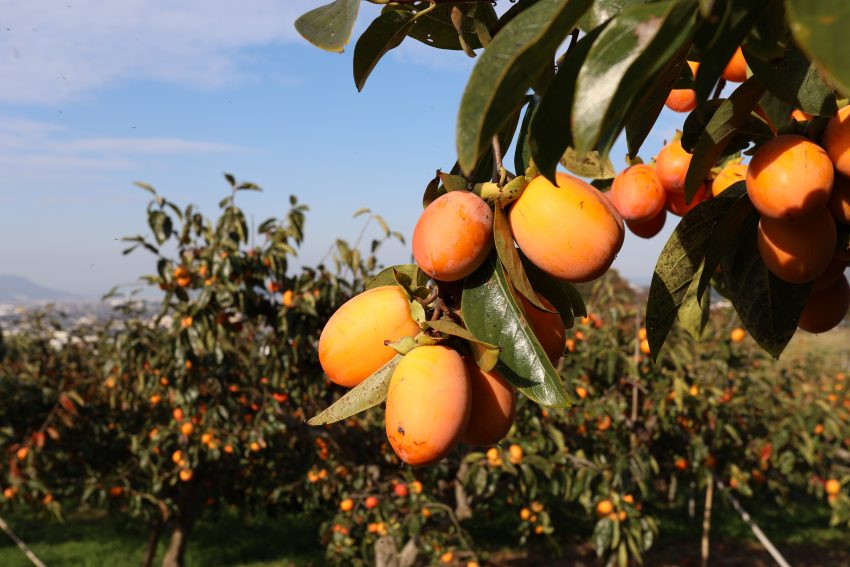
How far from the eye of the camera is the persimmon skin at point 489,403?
718mm

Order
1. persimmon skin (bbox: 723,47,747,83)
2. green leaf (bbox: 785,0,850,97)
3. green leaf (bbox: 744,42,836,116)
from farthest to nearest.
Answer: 1. persimmon skin (bbox: 723,47,747,83)
2. green leaf (bbox: 744,42,836,116)
3. green leaf (bbox: 785,0,850,97)

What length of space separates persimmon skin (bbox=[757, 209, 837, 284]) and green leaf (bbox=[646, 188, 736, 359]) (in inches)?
3.6

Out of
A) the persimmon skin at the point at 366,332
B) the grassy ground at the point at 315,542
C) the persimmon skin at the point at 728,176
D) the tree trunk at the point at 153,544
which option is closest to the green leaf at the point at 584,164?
the persimmon skin at the point at 728,176

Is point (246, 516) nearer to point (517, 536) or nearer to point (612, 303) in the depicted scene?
point (517, 536)

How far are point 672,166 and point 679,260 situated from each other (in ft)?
0.83

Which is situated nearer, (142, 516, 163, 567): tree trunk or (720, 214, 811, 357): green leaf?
(720, 214, 811, 357): green leaf

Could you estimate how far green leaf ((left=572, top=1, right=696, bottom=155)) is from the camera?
409 mm

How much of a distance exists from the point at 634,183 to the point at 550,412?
3976 mm

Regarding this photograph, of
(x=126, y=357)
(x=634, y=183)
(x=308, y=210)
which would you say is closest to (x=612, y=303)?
(x=308, y=210)

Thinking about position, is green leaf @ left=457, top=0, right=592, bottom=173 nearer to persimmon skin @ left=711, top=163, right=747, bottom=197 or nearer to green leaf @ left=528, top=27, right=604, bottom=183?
green leaf @ left=528, top=27, right=604, bottom=183

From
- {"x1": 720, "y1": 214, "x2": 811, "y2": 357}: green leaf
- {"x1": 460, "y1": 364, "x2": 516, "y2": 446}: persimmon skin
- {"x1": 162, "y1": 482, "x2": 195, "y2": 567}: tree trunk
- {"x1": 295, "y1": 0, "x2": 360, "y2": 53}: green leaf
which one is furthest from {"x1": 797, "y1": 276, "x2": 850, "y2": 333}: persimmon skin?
{"x1": 162, "y1": 482, "x2": 195, "y2": 567}: tree trunk

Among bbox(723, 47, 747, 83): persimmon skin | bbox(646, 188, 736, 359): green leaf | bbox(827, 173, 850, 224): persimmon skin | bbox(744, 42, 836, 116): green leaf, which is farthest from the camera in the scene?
bbox(723, 47, 747, 83): persimmon skin

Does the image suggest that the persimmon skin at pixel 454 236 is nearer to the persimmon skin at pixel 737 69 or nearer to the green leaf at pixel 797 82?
the green leaf at pixel 797 82

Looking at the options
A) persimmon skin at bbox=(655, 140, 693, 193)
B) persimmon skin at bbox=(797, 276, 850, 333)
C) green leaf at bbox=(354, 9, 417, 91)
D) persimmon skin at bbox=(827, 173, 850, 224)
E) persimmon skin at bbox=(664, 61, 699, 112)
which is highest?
green leaf at bbox=(354, 9, 417, 91)
